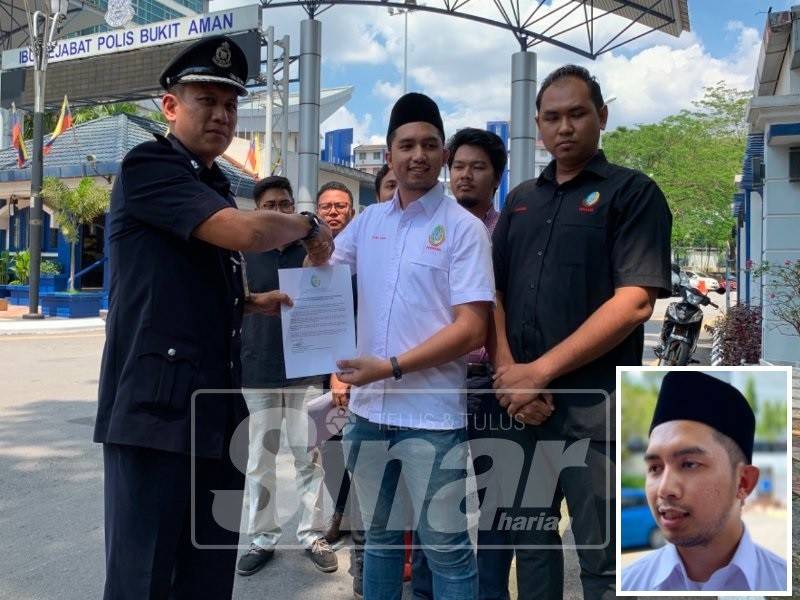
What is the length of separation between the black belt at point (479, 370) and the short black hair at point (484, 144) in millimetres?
940

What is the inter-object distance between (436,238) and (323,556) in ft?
6.57

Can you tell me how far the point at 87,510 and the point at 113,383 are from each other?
268 cm

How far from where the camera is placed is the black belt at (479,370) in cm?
291

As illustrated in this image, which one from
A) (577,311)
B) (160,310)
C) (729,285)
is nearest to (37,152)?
(160,310)

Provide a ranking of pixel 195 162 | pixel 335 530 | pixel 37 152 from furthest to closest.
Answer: pixel 37 152, pixel 335 530, pixel 195 162

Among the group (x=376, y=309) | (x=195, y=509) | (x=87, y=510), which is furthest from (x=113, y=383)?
(x=87, y=510)

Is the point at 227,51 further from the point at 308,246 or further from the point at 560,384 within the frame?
the point at 560,384

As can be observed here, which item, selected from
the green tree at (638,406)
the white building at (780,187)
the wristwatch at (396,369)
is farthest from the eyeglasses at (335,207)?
the white building at (780,187)

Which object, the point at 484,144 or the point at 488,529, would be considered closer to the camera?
the point at 488,529

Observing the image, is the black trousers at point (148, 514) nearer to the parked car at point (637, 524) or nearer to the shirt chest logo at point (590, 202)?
the parked car at point (637, 524)

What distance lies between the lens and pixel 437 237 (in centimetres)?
233

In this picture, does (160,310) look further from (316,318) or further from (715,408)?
(715,408)

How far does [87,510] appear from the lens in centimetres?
423

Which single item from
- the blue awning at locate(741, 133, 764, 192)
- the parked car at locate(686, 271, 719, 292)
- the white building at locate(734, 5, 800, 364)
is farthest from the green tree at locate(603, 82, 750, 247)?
the white building at locate(734, 5, 800, 364)
